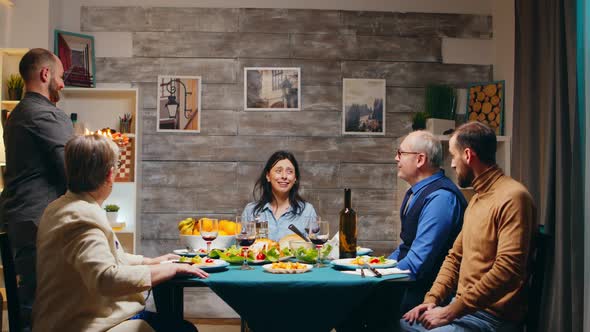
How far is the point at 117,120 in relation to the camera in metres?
4.52

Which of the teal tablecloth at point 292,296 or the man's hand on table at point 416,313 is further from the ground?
the teal tablecloth at point 292,296

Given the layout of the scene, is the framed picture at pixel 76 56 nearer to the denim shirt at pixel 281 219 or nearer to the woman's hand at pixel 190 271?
the denim shirt at pixel 281 219

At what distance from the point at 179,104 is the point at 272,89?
0.73m

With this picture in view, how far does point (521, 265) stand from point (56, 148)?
79.1 inches

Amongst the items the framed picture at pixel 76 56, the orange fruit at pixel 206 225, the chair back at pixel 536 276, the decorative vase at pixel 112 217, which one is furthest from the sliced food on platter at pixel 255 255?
the framed picture at pixel 76 56

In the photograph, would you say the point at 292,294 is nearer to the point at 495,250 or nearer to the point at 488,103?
the point at 495,250

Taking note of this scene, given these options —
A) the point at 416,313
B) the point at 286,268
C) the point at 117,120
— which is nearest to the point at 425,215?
the point at 416,313

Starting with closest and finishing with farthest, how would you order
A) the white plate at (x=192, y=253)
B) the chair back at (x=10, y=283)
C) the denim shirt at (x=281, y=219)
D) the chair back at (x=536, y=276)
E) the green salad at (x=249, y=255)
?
the chair back at (x=10, y=283), the chair back at (x=536, y=276), the green salad at (x=249, y=255), the white plate at (x=192, y=253), the denim shirt at (x=281, y=219)

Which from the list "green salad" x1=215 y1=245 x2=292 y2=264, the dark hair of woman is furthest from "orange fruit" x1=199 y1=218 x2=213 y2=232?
the dark hair of woman

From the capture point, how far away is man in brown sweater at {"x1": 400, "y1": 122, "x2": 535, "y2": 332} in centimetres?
211

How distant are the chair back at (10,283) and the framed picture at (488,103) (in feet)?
11.8

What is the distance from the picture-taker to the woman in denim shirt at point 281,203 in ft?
12.1

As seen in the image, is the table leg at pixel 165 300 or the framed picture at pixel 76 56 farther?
the framed picture at pixel 76 56

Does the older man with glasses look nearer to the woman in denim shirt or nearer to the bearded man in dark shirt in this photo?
the woman in denim shirt
